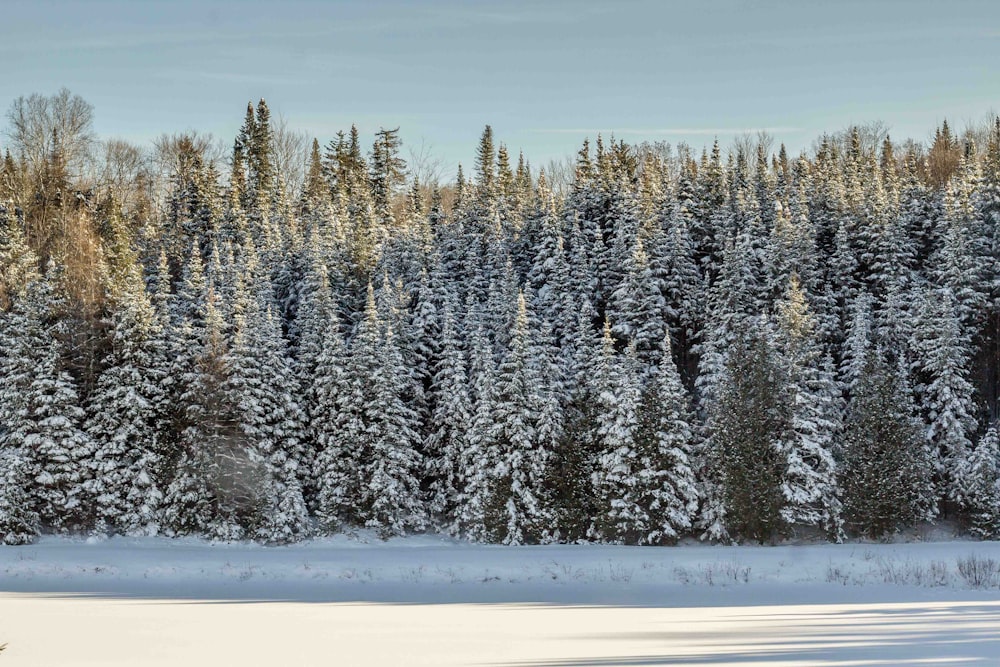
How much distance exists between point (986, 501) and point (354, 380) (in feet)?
107

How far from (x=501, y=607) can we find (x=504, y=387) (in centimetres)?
2530

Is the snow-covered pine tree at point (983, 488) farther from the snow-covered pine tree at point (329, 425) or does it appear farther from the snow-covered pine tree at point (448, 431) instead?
the snow-covered pine tree at point (329, 425)

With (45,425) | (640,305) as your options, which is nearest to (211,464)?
(45,425)

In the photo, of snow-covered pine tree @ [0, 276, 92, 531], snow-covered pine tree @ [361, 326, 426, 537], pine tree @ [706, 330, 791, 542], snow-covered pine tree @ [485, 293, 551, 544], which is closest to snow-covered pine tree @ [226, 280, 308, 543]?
snow-covered pine tree @ [361, 326, 426, 537]

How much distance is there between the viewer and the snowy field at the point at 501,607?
40.5ft

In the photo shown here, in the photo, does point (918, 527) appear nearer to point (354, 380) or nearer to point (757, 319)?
point (757, 319)

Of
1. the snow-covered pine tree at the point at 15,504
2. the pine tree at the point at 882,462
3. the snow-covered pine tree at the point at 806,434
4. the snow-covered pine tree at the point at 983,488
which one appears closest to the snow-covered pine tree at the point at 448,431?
the snow-covered pine tree at the point at 806,434

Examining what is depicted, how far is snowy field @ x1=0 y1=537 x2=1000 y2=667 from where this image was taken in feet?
40.5

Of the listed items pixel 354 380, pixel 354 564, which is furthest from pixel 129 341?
pixel 354 564

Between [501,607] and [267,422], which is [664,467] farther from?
[501,607]

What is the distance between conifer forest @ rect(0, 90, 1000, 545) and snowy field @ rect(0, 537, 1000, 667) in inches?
500

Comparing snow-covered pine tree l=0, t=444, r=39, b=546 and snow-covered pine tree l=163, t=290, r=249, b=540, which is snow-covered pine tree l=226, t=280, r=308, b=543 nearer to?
snow-covered pine tree l=163, t=290, r=249, b=540

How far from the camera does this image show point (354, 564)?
77.3 feet

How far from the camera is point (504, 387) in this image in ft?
137
